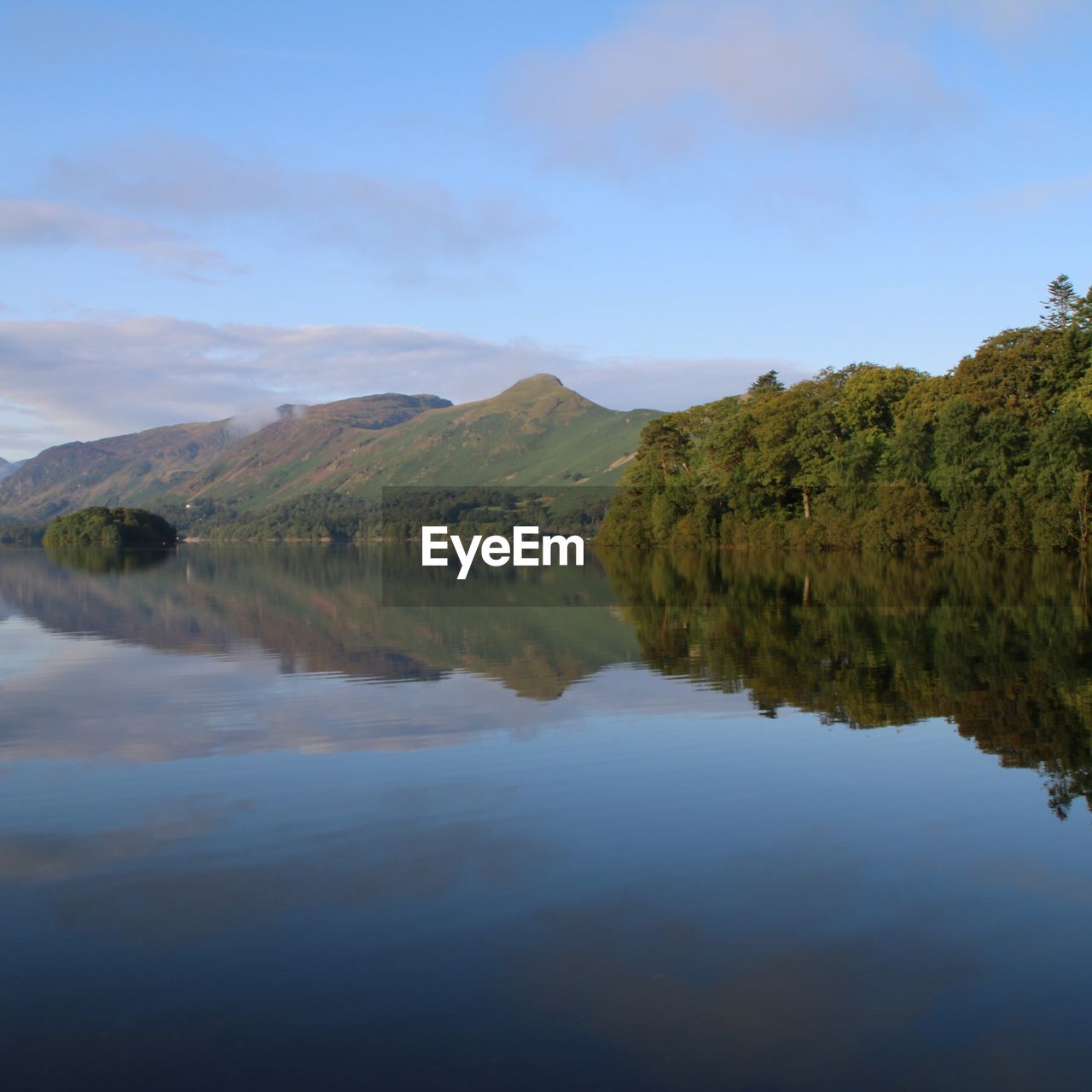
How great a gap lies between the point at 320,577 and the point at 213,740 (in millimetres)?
56463

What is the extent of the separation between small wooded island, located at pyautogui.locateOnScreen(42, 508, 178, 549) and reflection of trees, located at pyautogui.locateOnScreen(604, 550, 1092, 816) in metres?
154

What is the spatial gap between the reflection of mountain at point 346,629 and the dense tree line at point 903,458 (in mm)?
48137

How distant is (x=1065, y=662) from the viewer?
22453 mm

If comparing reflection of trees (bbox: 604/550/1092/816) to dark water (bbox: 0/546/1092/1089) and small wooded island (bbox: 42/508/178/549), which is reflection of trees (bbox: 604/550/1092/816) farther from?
small wooded island (bbox: 42/508/178/549)

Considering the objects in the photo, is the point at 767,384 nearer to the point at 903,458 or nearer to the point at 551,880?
the point at 903,458

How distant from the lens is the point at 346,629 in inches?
1331

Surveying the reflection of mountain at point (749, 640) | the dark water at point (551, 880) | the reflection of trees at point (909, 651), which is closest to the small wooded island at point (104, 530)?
the reflection of mountain at point (749, 640)

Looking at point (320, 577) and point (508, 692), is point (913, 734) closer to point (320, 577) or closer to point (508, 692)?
point (508, 692)

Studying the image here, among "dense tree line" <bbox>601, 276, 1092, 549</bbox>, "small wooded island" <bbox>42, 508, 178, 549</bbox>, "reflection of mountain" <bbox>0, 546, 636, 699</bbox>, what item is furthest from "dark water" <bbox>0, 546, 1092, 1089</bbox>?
"small wooded island" <bbox>42, 508, 178, 549</bbox>

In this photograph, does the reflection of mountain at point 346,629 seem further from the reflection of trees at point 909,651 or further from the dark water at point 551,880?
the reflection of trees at point 909,651

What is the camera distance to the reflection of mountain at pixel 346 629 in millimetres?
24172

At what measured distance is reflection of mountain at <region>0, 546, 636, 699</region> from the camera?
24.2 m

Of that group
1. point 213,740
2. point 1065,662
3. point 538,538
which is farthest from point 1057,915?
point 538,538

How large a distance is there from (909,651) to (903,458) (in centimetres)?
6738
